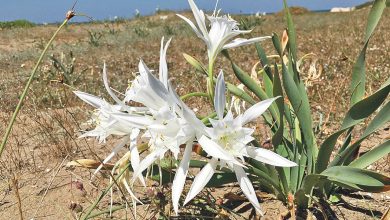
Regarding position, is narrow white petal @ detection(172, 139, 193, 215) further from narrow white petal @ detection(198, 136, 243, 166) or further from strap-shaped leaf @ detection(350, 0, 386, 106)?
strap-shaped leaf @ detection(350, 0, 386, 106)

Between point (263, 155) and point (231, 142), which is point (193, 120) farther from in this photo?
point (263, 155)

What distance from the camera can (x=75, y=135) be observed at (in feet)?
13.0

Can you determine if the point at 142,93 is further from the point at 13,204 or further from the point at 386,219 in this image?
the point at 13,204

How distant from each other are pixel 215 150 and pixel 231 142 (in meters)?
0.09

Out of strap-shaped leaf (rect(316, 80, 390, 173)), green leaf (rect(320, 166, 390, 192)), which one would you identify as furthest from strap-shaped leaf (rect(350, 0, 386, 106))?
green leaf (rect(320, 166, 390, 192))

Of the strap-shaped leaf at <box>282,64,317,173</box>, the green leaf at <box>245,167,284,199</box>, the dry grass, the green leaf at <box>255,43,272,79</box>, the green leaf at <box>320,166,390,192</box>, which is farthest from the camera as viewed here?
the dry grass

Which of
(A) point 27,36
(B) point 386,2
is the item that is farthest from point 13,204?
(A) point 27,36

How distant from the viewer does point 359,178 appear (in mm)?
1821

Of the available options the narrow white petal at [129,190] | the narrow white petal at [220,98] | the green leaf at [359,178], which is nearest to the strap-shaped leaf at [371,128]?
the green leaf at [359,178]

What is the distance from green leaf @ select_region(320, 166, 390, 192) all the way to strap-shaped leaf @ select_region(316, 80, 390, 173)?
146 millimetres

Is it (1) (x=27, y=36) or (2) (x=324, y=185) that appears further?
(1) (x=27, y=36)

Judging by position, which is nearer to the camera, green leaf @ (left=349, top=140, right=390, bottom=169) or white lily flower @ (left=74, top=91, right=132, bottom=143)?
white lily flower @ (left=74, top=91, right=132, bottom=143)

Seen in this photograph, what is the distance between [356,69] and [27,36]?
16.3 metres

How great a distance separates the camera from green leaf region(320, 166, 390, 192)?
1.79 meters
